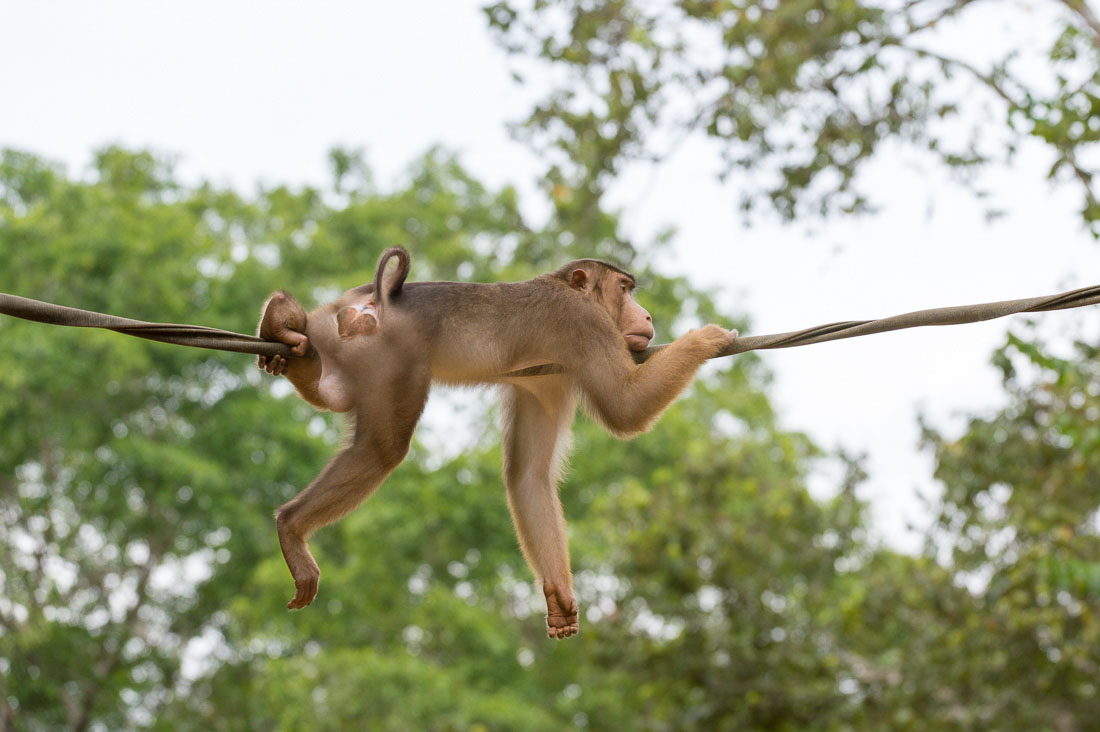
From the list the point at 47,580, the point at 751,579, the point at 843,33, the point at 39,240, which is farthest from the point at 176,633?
the point at 843,33

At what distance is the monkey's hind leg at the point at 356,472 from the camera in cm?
390

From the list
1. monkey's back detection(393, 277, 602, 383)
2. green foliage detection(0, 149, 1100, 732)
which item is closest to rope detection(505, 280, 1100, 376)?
monkey's back detection(393, 277, 602, 383)

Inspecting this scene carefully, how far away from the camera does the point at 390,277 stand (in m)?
4.34

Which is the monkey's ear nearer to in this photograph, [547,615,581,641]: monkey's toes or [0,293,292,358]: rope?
[0,293,292,358]: rope

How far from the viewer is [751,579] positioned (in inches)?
444

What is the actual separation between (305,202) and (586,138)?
57.8ft

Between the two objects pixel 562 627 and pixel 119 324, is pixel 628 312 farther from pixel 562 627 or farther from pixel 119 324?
pixel 119 324

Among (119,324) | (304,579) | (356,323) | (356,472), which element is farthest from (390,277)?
(119,324)

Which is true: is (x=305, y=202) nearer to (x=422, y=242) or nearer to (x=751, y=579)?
(x=422, y=242)

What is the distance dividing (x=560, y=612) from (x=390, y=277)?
141cm

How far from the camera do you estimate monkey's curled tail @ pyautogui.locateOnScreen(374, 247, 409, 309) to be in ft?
14.0

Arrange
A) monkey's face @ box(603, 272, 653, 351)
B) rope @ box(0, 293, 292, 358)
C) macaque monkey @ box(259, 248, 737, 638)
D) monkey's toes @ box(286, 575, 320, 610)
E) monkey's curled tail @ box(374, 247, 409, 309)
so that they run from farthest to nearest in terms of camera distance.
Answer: monkey's face @ box(603, 272, 653, 351) → monkey's curled tail @ box(374, 247, 409, 309) → macaque monkey @ box(259, 248, 737, 638) → monkey's toes @ box(286, 575, 320, 610) → rope @ box(0, 293, 292, 358)

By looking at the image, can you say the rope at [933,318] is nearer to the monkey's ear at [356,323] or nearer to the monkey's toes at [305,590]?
the monkey's ear at [356,323]

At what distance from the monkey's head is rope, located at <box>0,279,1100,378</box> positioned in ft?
3.45
